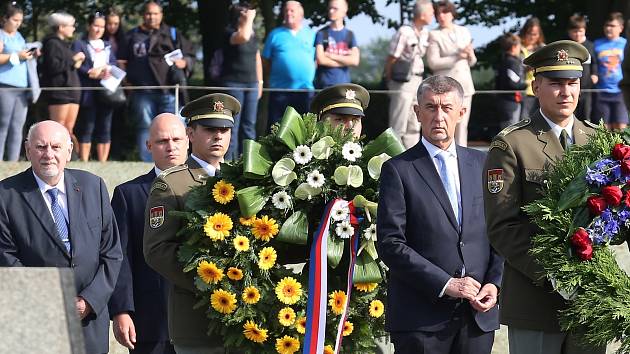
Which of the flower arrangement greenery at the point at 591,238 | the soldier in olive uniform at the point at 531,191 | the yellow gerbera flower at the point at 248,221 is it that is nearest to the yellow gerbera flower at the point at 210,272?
the yellow gerbera flower at the point at 248,221

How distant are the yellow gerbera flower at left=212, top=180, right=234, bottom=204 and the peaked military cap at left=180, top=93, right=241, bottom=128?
54cm

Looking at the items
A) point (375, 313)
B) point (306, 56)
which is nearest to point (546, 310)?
point (375, 313)

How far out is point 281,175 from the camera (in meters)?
6.48

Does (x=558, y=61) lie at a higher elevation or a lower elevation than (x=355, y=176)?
higher

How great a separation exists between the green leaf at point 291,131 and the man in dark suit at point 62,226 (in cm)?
110

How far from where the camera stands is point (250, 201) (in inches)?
252

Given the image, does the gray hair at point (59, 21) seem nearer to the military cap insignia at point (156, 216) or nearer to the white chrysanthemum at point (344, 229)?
the military cap insignia at point (156, 216)

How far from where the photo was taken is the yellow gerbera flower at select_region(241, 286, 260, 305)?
6312 millimetres

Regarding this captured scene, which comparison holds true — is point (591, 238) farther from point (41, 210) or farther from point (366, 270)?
point (41, 210)

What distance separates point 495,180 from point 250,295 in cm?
141

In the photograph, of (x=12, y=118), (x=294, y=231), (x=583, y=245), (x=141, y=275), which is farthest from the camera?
(x=12, y=118)

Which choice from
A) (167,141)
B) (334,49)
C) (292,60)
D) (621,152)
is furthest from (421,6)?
(621,152)

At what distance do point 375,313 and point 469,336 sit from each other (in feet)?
2.32

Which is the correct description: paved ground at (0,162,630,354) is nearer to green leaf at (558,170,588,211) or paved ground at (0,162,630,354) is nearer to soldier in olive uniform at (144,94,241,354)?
soldier in olive uniform at (144,94,241,354)
